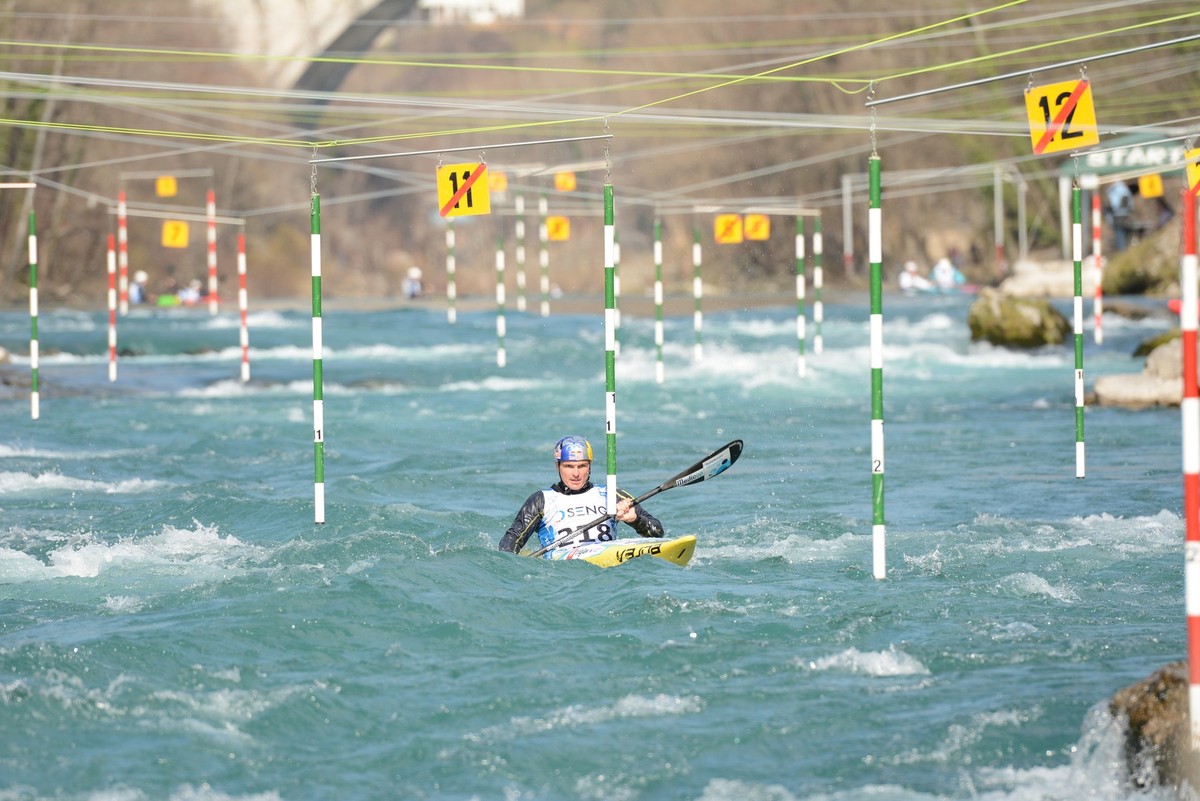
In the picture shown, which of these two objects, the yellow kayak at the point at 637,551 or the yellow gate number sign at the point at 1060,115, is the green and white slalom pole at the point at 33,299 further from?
the yellow gate number sign at the point at 1060,115

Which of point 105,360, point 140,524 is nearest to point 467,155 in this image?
point 105,360

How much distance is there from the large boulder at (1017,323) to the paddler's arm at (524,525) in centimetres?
1958

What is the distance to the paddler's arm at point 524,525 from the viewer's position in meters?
10.0

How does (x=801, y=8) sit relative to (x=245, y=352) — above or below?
above

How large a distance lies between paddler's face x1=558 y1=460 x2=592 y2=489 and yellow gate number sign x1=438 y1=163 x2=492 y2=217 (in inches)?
102

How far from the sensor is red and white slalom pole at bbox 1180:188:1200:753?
5605 mm

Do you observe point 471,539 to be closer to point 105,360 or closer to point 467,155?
point 105,360

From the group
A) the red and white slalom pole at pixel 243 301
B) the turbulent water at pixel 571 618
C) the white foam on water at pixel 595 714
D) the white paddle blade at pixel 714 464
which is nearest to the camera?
the turbulent water at pixel 571 618

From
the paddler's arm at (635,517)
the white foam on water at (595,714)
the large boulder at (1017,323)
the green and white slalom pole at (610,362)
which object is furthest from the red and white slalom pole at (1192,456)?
the large boulder at (1017,323)

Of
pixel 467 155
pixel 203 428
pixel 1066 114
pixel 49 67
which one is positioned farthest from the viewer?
pixel 467 155

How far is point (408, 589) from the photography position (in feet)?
30.2

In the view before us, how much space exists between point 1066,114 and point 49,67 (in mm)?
35294

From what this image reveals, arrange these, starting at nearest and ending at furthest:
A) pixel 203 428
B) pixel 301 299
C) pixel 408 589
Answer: pixel 408 589 < pixel 203 428 < pixel 301 299

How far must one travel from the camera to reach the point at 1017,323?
28.3 meters
